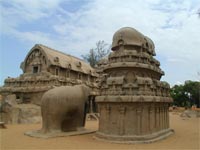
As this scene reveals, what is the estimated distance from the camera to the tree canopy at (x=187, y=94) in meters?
53.0

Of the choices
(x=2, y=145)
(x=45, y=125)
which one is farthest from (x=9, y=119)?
(x=2, y=145)

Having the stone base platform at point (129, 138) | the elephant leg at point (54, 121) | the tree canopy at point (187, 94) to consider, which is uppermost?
the tree canopy at point (187, 94)

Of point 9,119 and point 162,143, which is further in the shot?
point 9,119

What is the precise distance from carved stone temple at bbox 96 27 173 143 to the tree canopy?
40656 mm

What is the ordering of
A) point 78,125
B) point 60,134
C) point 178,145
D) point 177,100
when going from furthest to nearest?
point 177,100
point 78,125
point 60,134
point 178,145

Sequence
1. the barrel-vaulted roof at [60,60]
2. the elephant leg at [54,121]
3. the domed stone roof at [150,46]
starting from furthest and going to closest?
1. the barrel-vaulted roof at [60,60]
2. the domed stone roof at [150,46]
3. the elephant leg at [54,121]

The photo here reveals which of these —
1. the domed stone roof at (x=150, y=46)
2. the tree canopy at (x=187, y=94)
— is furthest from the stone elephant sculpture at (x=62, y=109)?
the tree canopy at (x=187, y=94)

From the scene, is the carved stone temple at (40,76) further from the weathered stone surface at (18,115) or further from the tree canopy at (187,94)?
the tree canopy at (187,94)

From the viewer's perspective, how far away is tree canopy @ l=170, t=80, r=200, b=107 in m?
53.0

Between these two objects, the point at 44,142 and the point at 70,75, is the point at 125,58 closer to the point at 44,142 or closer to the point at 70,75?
the point at 44,142

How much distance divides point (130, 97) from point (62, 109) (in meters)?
4.44

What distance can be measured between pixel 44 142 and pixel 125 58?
681 centimetres

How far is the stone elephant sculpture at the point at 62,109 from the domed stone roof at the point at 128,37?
429cm

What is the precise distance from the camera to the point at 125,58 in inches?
568
